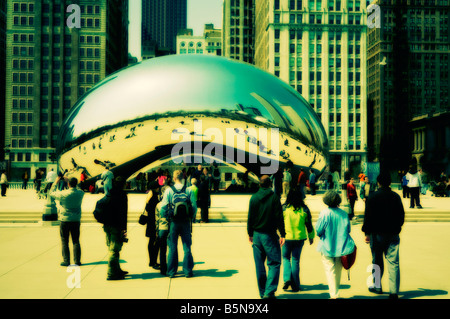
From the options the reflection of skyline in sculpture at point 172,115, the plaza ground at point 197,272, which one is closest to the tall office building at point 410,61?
the reflection of skyline in sculpture at point 172,115

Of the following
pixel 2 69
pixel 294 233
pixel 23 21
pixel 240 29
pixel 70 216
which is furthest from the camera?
pixel 240 29

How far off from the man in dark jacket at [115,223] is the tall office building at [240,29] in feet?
375

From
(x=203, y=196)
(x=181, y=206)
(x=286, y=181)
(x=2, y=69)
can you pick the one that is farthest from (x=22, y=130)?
(x=181, y=206)

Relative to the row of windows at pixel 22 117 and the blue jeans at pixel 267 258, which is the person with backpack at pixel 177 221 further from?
the row of windows at pixel 22 117

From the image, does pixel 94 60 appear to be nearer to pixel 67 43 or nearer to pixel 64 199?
pixel 67 43

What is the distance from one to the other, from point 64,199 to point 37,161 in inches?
3430

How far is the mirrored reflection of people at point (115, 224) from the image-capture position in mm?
6628

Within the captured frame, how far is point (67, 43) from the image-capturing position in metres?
88.7

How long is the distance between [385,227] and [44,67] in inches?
3645

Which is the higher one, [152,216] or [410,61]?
[410,61]

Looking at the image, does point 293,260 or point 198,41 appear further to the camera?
point 198,41

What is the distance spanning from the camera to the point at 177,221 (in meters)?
6.88

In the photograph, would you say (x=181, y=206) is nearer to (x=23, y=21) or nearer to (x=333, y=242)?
(x=333, y=242)
